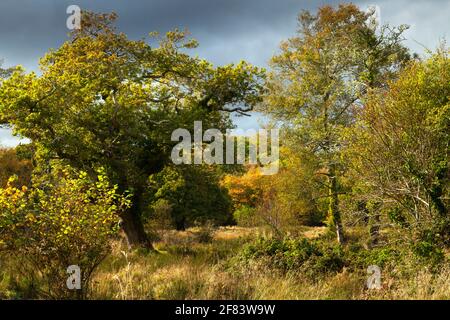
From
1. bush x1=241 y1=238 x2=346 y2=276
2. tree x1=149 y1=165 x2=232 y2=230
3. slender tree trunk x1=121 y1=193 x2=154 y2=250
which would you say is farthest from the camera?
tree x1=149 y1=165 x2=232 y2=230

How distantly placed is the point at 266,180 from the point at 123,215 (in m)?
23.8

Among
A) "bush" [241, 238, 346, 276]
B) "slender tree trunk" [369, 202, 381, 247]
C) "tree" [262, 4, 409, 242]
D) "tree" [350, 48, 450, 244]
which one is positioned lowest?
"bush" [241, 238, 346, 276]

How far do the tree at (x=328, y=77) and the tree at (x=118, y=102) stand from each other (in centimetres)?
477

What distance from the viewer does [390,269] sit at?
11789 millimetres

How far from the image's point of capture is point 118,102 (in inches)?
745

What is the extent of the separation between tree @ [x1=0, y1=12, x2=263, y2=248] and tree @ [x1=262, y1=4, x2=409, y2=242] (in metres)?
4.77

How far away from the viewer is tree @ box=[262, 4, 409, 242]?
75.5ft

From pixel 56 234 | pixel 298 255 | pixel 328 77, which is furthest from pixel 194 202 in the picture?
pixel 56 234

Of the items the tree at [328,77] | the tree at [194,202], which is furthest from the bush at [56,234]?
the tree at [194,202]

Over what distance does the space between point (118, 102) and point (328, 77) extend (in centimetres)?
1294

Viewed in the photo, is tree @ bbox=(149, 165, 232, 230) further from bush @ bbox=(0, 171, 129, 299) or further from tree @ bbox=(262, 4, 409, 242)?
bush @ bbox=(0, 171, 129, 299)

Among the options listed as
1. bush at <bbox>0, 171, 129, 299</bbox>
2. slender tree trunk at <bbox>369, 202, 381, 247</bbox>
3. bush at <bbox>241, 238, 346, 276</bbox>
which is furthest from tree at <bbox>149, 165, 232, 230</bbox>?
bush at <bbox>0, 171, 129, 299</bbox>

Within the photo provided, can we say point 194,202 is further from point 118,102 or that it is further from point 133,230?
point 118,102
